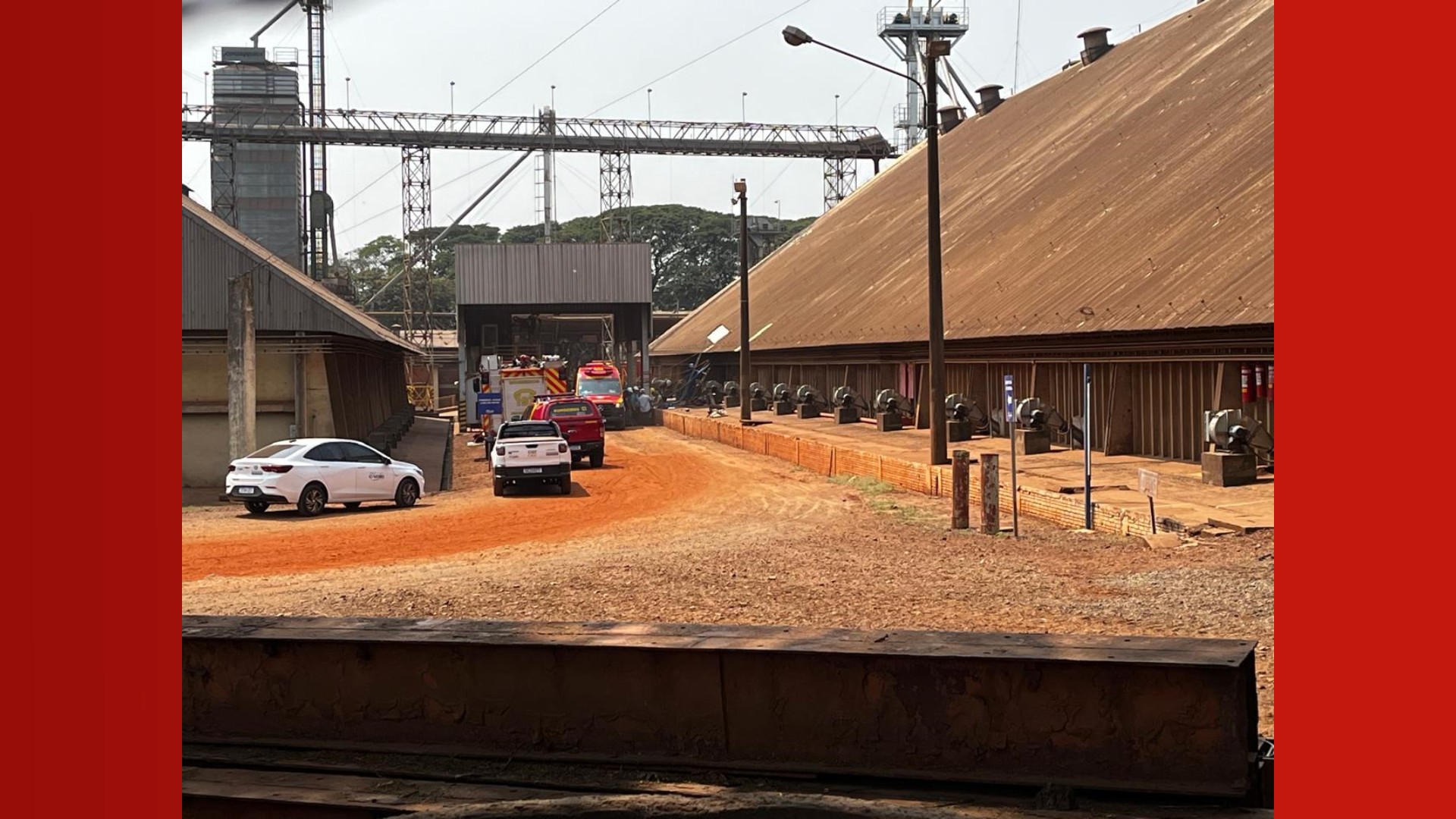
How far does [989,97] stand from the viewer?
78250 mm

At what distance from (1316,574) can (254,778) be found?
20.6ft

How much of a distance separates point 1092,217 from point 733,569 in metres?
25.9

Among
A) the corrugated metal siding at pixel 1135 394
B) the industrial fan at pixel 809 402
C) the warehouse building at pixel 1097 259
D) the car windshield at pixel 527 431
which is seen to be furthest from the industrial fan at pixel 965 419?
the industrial fan at pixel 809 402

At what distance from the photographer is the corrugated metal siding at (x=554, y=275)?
71.0 m

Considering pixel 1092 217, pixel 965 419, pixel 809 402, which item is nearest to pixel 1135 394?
pixel 965 419

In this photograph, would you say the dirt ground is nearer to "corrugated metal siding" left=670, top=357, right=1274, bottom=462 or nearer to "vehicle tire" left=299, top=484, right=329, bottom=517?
"vehicle tire" left=299, top=484, right=329, bottom=517

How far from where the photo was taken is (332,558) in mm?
19828

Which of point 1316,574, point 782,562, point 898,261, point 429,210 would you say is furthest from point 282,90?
point 1316,574

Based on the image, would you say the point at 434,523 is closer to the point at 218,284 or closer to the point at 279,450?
the point at 279,450

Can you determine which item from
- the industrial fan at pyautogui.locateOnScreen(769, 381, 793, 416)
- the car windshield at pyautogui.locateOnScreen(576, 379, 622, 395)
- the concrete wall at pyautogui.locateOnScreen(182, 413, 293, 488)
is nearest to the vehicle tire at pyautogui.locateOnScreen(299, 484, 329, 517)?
the concrete wall at pyautogui.locateOnScreen(182, 413, 293, 488)

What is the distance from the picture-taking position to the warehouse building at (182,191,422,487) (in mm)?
31688

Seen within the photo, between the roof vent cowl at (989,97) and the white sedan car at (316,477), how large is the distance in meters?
56.9

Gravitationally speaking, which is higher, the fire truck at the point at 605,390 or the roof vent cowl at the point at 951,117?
the roof vent cowl at the point at 951,117

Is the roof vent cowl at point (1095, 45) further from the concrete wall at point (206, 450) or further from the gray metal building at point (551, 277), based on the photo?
the concrete wall at point (206, 450)
